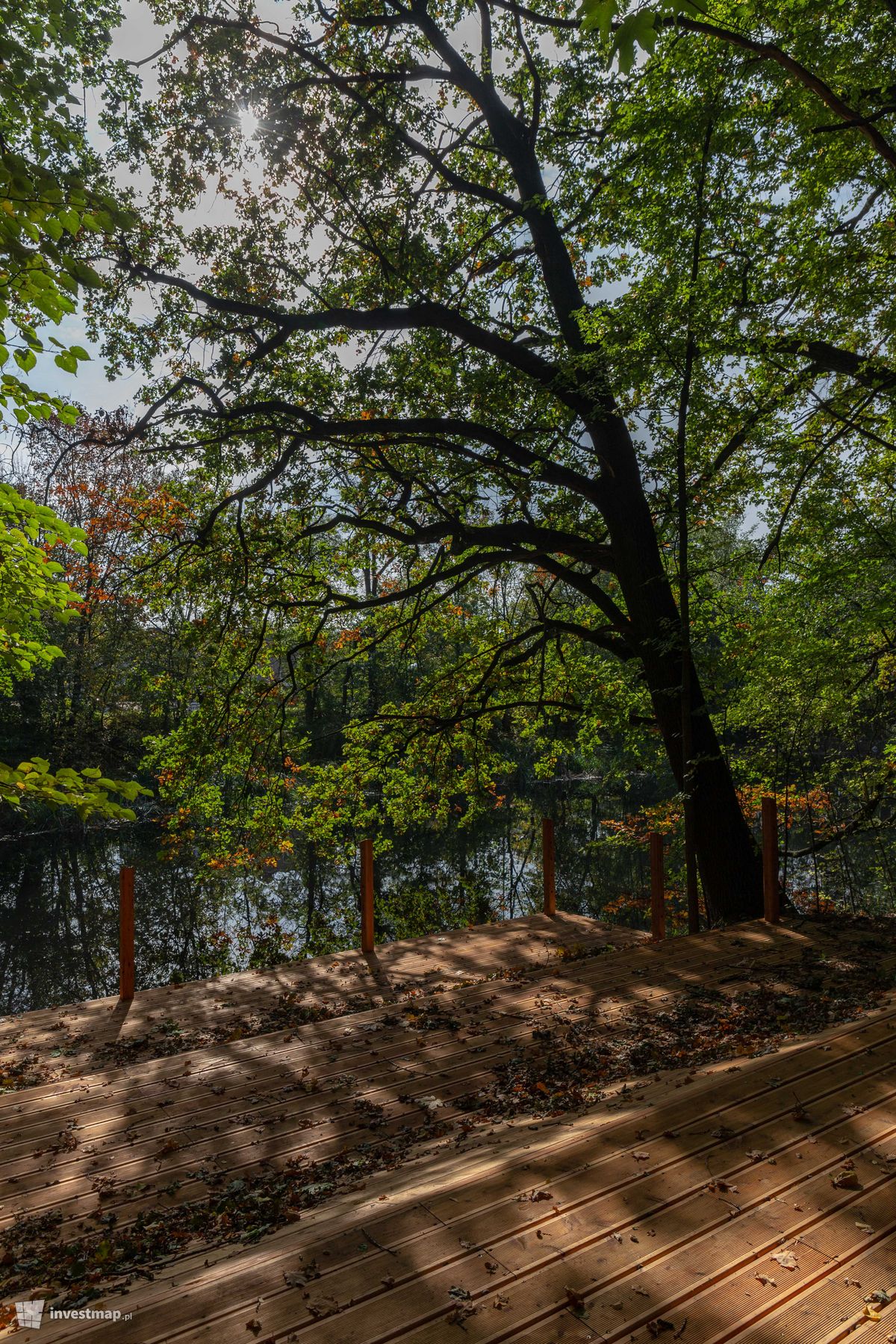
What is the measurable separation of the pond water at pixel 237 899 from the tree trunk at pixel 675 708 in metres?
5.52

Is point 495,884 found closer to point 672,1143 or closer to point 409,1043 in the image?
point 409,1043

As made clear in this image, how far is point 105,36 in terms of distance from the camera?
6555mm

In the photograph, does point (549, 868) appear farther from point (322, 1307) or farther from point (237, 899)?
point (237, 899)

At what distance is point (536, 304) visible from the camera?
9258mm

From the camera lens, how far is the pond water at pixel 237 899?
11.5m

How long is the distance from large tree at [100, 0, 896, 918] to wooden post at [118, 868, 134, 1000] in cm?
323

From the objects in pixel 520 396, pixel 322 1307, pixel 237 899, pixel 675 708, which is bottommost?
pixel 237 899

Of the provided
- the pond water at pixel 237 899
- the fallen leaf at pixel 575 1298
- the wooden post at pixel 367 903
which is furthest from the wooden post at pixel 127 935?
the fallen leaf at pixel 575 1298

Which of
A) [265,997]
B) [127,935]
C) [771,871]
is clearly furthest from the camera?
[771,871]

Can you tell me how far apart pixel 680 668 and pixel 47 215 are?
6499 mm

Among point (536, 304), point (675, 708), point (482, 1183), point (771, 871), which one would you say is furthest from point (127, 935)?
point (536, 304)

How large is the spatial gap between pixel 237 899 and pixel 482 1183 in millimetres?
14018

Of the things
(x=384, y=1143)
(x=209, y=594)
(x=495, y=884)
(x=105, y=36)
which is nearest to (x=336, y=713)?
(x=495, y=884)

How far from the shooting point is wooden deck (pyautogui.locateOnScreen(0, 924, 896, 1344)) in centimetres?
176
